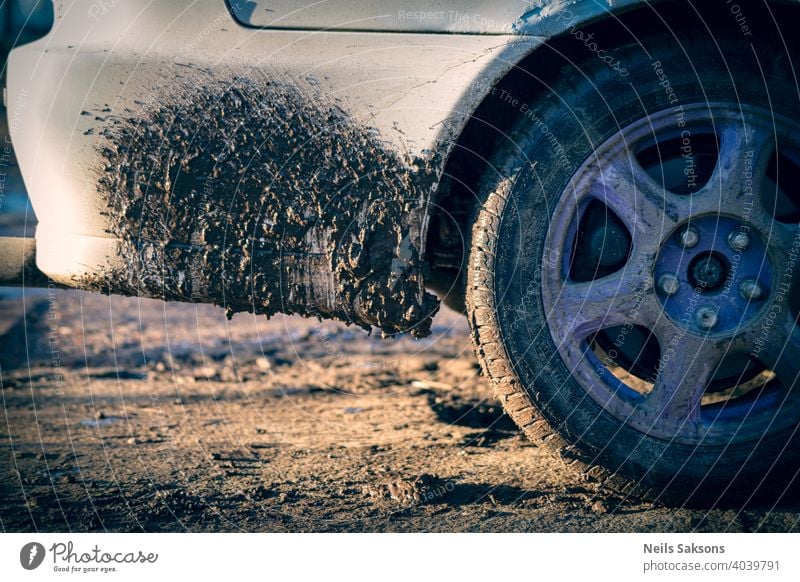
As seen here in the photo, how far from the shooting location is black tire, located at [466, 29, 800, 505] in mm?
2291

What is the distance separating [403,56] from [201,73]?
1.97ft

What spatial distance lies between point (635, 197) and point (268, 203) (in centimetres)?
107

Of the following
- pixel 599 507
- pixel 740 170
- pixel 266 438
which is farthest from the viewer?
pixel 266 438

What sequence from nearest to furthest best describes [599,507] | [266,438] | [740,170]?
[740,170] → [599,507] → [266,438]

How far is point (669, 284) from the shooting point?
2.34 metres

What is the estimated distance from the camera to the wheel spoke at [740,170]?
2.30 m

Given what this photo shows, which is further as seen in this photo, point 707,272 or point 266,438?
point 266,438

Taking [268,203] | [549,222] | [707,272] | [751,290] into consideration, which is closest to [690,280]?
[707,272]

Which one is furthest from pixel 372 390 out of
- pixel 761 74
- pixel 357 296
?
pixel 761 74

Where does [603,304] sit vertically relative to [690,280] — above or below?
below

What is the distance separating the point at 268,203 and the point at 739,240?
4.49ft

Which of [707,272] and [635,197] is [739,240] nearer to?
[707,272]

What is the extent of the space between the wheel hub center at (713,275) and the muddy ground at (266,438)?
0.58 metres

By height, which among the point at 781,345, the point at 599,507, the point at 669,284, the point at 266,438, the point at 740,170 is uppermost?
the point at 740,170
